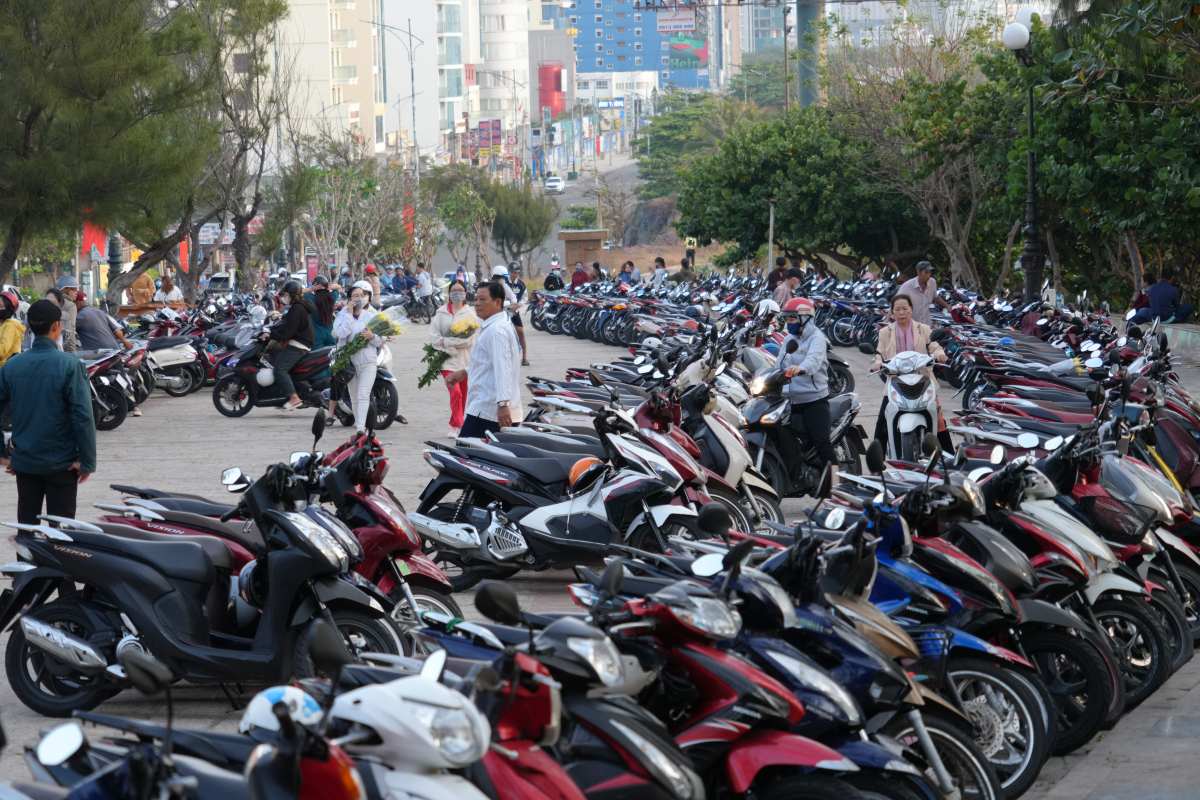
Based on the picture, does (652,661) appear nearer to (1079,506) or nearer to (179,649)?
(179,649)

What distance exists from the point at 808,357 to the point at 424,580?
4985 millimetres

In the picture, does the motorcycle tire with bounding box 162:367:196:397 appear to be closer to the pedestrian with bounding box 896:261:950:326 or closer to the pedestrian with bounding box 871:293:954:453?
the pedestrian with bounding box 896:261:950:326

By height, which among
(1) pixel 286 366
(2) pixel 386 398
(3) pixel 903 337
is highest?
(3) pixel 903 337

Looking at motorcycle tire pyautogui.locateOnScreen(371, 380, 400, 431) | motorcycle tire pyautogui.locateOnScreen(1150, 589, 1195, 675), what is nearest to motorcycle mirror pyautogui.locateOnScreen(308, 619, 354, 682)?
motorcycle tire pyautogui.locateOnScreen(1150, 589, 1195, 675)

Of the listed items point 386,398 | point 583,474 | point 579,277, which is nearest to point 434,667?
point 583,474

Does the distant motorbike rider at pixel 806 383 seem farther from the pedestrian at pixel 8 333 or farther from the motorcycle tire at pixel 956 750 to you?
the pedestrian at pixel 8 333

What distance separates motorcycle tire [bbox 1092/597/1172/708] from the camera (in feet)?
24.1

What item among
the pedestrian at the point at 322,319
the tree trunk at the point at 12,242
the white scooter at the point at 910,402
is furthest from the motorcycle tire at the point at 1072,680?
the tree trunk at the point at 12,242

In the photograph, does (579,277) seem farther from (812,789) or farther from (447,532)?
(812,789)

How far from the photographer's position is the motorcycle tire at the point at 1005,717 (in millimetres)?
6004

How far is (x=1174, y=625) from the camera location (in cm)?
766

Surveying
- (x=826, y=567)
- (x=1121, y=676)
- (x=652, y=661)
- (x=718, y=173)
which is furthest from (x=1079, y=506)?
(x=718, y=173)

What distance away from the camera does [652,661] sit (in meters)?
4.73

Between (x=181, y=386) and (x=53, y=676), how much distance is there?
1583cm
